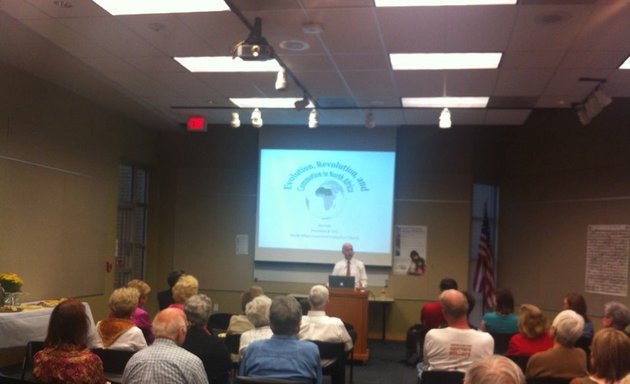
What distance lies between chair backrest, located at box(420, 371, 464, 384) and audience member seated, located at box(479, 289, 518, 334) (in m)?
1.97

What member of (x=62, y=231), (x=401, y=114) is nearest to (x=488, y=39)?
(x=401, y=114)

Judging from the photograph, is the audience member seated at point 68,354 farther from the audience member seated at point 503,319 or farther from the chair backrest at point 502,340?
the audience member seated at point 503,319

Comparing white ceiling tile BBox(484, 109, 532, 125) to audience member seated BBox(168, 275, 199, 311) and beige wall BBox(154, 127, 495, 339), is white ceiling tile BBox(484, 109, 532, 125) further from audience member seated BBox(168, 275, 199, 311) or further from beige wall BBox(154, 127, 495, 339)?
audience member seated BBox(168, 275, 199, 311)

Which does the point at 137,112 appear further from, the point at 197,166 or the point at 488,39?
the point at 488,39

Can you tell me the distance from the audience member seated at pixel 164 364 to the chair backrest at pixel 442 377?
4.41 ft

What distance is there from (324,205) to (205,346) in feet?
19.6

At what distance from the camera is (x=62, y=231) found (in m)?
7.79

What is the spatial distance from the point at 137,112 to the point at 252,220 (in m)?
2.61

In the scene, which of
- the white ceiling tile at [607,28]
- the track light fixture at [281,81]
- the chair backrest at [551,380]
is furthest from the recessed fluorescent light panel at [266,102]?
the chair backrest at [551,380]

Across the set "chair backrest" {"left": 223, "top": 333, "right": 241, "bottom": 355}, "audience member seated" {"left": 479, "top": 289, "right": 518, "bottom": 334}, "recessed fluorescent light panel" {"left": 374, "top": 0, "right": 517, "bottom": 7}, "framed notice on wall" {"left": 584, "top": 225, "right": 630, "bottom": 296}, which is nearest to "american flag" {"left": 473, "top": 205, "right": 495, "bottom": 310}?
"framed notice on wall" {"left": 584, "top": 225, "right": 630, "bottom": 296}

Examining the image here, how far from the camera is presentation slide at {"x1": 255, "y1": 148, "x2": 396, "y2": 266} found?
372 inches

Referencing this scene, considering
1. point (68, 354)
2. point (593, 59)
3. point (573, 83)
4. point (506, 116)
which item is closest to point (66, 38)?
point (68, 354)

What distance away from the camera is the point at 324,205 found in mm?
9625

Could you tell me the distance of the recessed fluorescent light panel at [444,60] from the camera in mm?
5707
